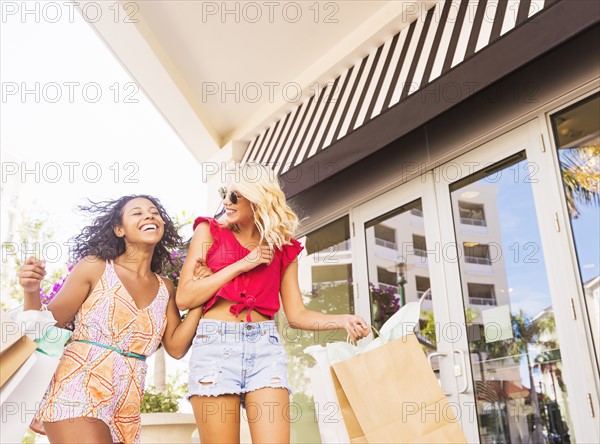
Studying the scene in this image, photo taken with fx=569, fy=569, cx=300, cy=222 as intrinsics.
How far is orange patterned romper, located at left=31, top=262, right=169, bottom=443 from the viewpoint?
1.78 meters

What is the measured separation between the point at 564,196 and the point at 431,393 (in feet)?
5.43

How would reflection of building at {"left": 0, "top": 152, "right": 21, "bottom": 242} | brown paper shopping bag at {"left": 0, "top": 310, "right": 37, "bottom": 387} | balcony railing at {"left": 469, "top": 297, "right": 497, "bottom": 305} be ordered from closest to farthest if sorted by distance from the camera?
brown paper shopping bag at {"left": 0, "top": 310, "right": 37, "bottom": 387} → balcony railing at {"left": 469, "top": 297, "right": 497, "bottom": 305} → reflection of building at {"left": 0, "top": 152, "right": 21, "bottom": 242}

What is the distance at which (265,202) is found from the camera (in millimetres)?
2193

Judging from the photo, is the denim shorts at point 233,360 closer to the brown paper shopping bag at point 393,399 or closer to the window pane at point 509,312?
the brown paper shopping bag at point 393,399

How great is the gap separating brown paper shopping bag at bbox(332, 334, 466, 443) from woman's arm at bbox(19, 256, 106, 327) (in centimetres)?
89

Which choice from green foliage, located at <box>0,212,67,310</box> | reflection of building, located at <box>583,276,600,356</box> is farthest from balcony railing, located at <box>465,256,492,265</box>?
green foliage, located at <box>0,212,67,310</box>

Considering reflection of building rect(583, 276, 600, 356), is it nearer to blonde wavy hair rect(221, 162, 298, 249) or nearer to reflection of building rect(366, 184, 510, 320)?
reflection of building rect(366, 184, 510, 320)

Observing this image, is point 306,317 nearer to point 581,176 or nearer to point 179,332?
point 179,332

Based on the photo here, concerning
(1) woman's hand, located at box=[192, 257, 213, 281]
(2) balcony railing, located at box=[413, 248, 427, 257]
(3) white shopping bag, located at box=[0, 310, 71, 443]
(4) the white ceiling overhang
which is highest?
(4) the white ceiling overhang

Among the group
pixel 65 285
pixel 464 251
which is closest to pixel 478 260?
pixel 464 251

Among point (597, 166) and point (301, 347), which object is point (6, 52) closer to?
point (301, 347)

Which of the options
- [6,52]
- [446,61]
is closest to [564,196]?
[446,61]

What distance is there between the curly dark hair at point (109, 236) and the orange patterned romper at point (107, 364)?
89 millimetres

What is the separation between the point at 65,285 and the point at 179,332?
42 cm
